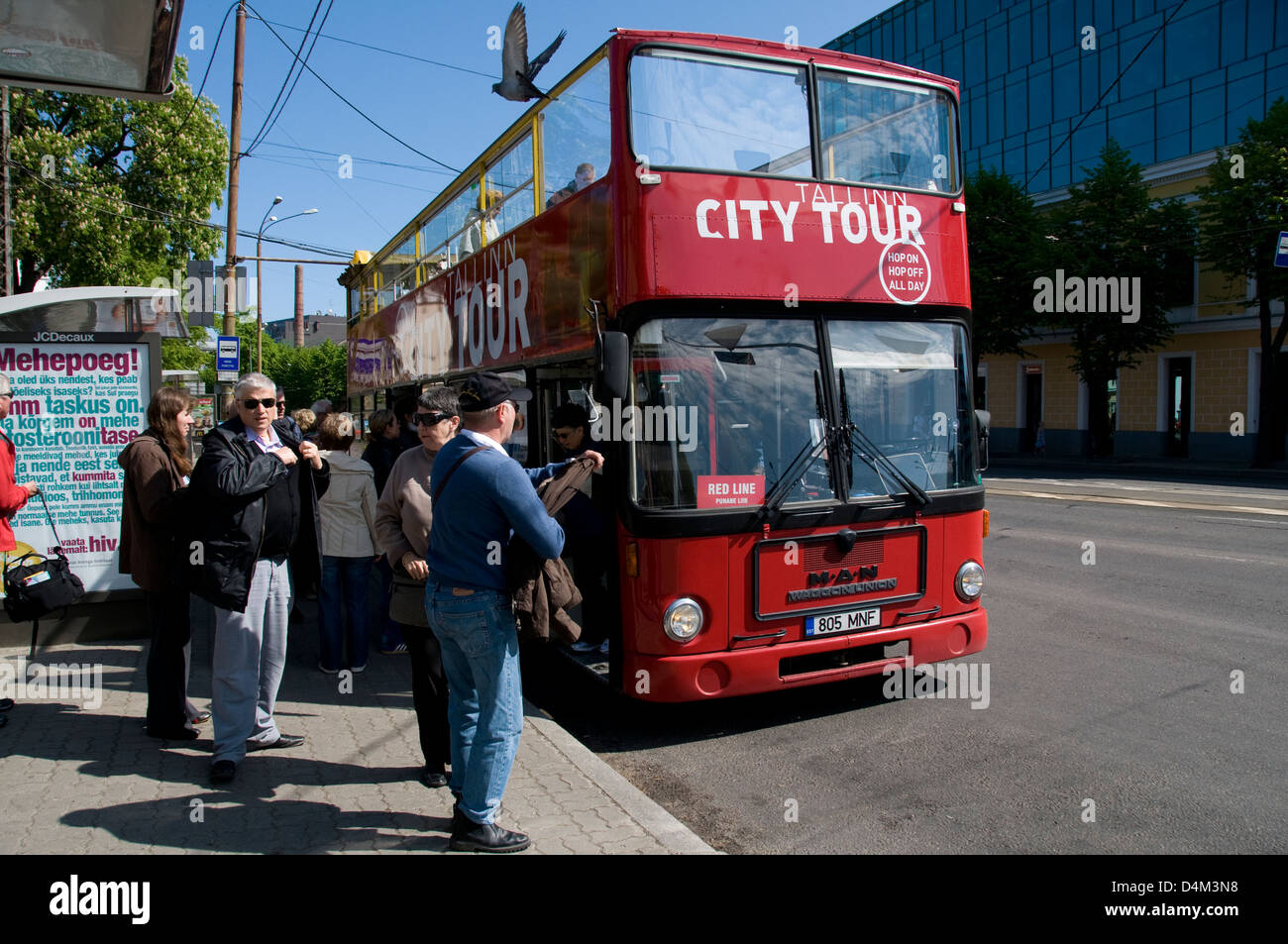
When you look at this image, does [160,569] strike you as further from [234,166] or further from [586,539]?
[234,166]

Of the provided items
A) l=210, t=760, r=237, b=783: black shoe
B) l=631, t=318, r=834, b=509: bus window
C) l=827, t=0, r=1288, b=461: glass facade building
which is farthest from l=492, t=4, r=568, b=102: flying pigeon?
l=827, t=0, r=1288, b=461: glass facade building

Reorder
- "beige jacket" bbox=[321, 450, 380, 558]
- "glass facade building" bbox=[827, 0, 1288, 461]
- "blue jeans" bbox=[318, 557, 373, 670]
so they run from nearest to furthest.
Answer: "blue jeans" bbox=[318, 557, 373, 670] → "beige jacket" bbox=[321, 450, 380, 558] → "glass facade building" bbox=[827, 0, 1288, 461]

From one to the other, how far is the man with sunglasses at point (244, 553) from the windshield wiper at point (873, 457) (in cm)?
297

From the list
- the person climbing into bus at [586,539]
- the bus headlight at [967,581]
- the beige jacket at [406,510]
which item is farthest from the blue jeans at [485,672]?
the bus headlight at [967,581]

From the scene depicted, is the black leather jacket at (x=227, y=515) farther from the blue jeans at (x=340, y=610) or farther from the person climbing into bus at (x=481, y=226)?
the person climbing into bus at (x=481, y=226)

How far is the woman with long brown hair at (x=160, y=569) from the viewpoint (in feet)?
16.9

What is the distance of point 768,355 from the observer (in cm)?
559

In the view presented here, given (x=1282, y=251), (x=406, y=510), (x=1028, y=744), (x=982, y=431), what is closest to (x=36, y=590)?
(x=406, y=510)

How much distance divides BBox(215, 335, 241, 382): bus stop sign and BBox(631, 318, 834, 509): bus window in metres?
15.6

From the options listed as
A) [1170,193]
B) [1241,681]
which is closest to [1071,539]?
[1241,681]

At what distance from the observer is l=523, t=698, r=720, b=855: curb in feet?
13.0

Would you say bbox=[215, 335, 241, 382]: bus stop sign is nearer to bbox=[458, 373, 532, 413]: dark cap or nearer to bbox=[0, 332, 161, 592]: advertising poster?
bbox=[0, 332, 161, 592]: advertising poster

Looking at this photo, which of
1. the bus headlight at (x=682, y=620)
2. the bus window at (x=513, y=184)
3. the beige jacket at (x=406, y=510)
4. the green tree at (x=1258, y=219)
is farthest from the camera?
the green tree at (x=1258, y=219)

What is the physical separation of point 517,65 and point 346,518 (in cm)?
332
